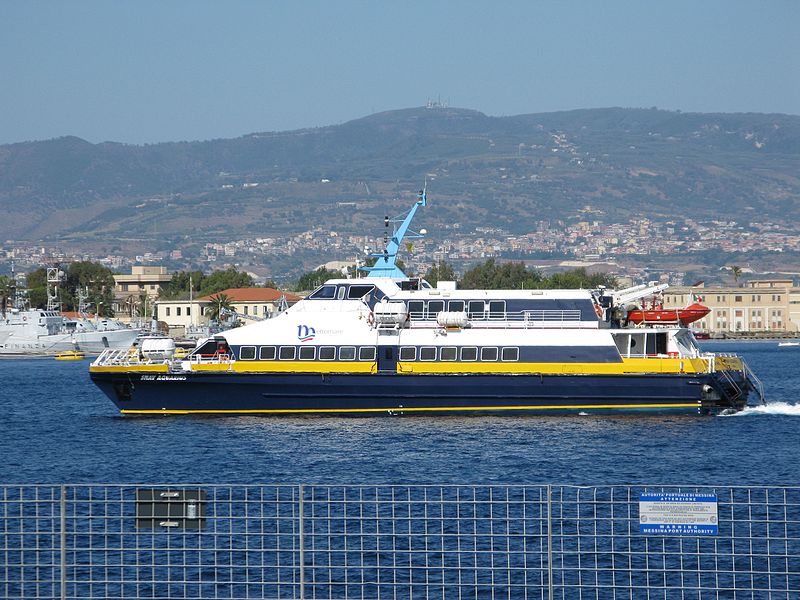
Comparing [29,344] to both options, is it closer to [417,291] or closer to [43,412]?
[43,412]

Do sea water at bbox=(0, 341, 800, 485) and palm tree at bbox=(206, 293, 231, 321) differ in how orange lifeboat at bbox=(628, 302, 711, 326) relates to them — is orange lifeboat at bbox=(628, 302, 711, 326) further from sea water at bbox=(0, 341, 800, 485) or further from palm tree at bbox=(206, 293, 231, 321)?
palm tree at bbox=(206, 293, 231, 321)

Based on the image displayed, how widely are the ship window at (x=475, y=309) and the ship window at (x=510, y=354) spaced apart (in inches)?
77.8

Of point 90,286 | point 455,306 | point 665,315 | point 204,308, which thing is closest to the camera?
point 455,306

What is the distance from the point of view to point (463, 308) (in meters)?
41.4

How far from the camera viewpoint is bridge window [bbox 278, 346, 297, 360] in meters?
Answer: 40.5

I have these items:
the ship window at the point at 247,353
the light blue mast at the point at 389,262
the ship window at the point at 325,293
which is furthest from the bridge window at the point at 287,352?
the light blue mast at the point at 389,262

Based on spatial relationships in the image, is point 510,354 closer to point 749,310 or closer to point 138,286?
point 749,310

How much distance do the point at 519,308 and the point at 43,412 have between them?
19034 mm

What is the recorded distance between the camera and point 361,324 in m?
40.8

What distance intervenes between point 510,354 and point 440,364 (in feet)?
6.82

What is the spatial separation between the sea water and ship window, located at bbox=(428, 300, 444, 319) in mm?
3546

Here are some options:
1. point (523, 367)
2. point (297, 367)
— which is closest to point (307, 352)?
point (297, 367)

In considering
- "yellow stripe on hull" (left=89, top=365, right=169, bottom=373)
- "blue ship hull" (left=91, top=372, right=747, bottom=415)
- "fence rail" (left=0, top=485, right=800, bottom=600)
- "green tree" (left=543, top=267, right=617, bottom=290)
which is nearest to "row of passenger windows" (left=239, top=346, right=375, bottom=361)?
"blue ship hull" (left=91, top=372, right=747, bottom=415)

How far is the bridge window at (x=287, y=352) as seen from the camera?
1596 inches
